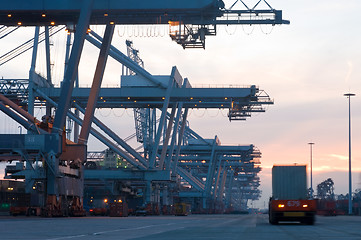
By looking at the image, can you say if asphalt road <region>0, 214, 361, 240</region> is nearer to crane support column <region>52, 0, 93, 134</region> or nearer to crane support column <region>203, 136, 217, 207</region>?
crane support column <region>52, 0, 93, 134</region>

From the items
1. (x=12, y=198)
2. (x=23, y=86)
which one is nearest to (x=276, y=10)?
(x=23, y=86)

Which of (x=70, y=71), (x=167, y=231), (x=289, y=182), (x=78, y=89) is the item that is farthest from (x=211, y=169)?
(x=167, y=231)

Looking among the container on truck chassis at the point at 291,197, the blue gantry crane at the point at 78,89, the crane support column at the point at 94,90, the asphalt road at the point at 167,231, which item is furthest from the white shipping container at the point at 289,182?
the crane support column at the point at 94,90

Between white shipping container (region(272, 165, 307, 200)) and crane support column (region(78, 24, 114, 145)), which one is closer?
white shipping container (region(272, 165, 307, 200))

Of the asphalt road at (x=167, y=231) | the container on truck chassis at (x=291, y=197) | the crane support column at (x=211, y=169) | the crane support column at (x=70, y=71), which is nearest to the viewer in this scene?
the asphalt road at (x=167, y=231)

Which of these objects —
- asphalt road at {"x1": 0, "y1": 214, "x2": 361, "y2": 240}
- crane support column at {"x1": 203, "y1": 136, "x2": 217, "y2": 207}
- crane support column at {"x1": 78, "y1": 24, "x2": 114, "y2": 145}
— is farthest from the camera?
crane support column at {"x1": 203, "y1": 136, "x2": 217, "y2": 207}

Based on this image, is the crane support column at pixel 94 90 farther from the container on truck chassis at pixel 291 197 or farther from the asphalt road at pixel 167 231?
the asphalt road at pixel 167 231

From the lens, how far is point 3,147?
172ft

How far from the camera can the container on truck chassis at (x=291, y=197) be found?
32.6m

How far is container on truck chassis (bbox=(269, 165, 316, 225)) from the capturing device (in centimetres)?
3262

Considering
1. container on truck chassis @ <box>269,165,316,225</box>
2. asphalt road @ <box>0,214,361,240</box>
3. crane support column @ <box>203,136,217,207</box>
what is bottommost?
asphalt road @ <box>0,214,361,240</box>

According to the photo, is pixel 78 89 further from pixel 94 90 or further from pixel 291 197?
pixel 291 197

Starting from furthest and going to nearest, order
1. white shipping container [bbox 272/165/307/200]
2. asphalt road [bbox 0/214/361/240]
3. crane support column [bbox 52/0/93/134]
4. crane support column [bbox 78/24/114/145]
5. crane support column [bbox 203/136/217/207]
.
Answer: crane support column [bbox 203/136/217/207]
crane support column [bbox 78/24/114/145]
crane support column [bbox 52/0/93/134]
white shipping container [bbox 272/165/307/200]
asphalt road [bbox 0/214/361/240]

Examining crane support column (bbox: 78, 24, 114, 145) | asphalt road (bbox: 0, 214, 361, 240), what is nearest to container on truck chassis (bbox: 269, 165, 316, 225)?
asphalt road (bbox: 0, 214, 361, 240)
